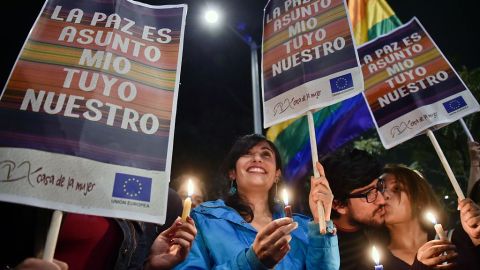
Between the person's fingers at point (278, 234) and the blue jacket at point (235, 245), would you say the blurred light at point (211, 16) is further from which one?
the person's fingers at point (278, 234)

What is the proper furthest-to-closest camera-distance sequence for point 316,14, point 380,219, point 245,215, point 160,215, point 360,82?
point 380,219 < point 316,14 < point 245,215 < point 360,82 < point 160,215

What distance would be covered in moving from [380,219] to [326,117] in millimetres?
2889

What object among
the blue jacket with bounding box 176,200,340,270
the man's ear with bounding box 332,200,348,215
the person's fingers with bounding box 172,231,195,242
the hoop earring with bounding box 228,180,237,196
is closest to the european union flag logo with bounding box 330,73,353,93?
the blue jacket with bounding box 176,200,340,270

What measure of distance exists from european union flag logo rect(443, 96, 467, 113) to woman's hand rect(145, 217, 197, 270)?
→ 2.64 meters

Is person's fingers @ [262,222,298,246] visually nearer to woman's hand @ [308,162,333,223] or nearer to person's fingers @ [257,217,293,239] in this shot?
person's fingers @ [257,217,293,239]

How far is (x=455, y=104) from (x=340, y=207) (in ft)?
4.61

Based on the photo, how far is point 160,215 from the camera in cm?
183

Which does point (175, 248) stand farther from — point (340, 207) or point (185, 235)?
point (340, 207)

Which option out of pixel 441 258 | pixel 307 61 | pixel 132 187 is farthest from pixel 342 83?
pixel 132 187

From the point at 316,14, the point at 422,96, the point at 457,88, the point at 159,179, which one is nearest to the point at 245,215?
the point at 159,179

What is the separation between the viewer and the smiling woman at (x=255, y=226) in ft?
6.92

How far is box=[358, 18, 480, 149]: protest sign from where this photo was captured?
3.38 m

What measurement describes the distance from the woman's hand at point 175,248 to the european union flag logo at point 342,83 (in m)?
1.45

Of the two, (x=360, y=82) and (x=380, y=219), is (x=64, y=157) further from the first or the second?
(x=380, y=219)
